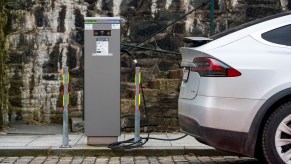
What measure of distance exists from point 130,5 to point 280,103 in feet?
17.8

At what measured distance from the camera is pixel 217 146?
19.3 ft

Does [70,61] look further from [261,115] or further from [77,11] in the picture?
[261,115]

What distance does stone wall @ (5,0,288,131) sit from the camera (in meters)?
10.1

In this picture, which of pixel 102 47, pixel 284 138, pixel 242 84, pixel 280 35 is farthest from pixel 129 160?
pixel 280 35

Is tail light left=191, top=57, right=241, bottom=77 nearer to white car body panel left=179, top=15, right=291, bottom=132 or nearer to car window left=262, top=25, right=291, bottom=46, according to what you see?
white car body panel left=179, top=15, right=291, bottom=132

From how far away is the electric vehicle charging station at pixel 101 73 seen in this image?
25.7ft

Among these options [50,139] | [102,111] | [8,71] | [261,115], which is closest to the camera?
[261,115]

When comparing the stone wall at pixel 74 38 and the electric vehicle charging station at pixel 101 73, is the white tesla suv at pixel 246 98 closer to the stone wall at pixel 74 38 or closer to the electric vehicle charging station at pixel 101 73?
the electric vehicle charging station at pixel 101 73

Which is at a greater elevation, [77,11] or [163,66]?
[77,11]

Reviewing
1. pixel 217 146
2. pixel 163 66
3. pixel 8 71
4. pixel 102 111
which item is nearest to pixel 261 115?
pixel 217 146

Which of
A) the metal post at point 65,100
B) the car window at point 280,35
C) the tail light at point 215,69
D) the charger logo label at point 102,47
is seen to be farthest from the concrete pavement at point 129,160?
the car window at point 280,35

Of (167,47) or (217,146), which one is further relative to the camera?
(167,47)

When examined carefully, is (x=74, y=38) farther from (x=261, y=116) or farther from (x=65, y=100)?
(x=261, y=116)

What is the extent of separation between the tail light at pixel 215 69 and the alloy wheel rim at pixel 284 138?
2.42ft
